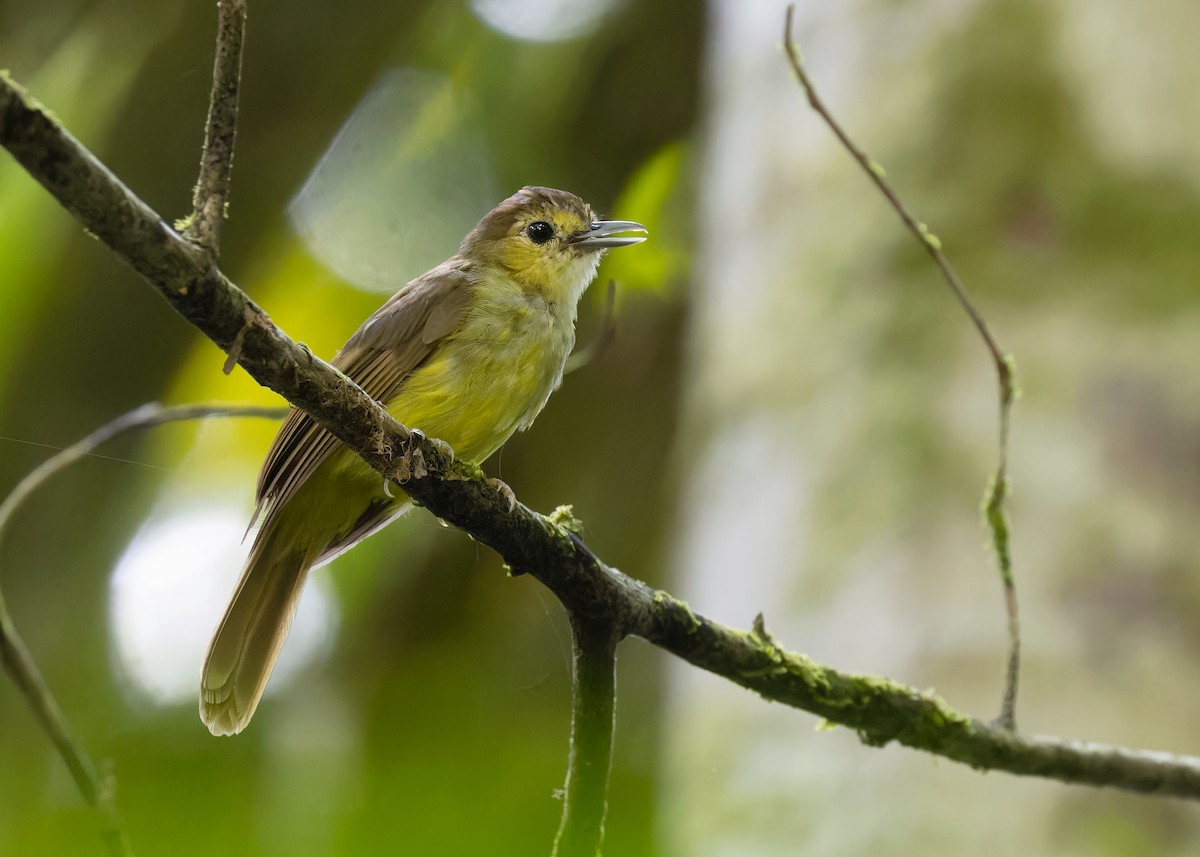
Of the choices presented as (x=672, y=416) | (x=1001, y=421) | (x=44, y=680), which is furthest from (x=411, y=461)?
(x=672, y=416)

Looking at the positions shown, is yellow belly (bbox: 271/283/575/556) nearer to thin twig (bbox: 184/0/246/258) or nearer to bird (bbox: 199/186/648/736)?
bird (bbox: 199/186/648/736)

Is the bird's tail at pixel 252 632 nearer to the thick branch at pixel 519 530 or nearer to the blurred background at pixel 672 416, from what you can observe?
the blurred background at pixel 672 416

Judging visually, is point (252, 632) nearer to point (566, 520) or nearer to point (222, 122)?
point (566, 520)

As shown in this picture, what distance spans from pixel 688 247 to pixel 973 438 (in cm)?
65

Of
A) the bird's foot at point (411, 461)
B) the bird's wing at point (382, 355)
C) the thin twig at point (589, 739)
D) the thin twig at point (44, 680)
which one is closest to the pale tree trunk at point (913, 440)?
the thin twig at point (589, 739)

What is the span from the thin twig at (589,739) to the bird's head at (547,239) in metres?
0.47

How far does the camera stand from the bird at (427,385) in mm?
1187

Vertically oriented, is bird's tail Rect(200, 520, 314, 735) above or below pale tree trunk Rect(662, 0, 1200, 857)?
below

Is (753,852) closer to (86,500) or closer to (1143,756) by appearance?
(1143,756)

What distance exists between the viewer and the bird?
1187mm

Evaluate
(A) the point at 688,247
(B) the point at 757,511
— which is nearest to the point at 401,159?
(A) the point at 688,247

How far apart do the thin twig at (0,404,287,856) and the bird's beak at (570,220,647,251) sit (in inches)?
21.6

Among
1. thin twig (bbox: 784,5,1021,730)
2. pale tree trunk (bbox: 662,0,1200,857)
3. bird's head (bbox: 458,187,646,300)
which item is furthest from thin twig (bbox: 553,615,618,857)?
thin twig (bbox: 784,5,1021,730)

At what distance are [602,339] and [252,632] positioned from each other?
0.53 m
